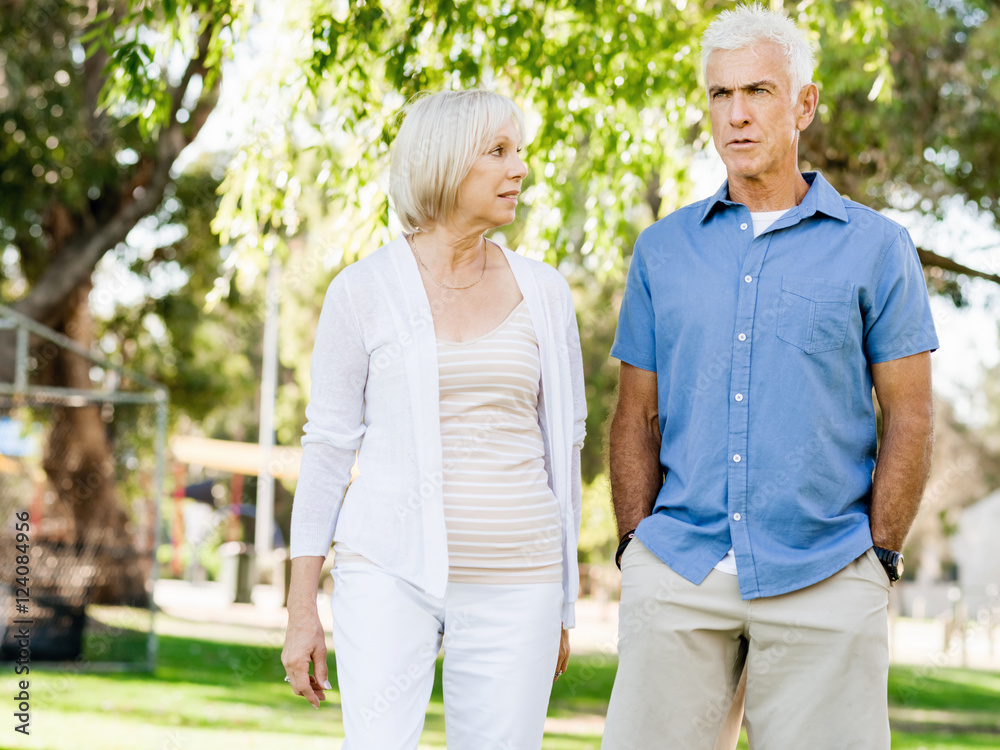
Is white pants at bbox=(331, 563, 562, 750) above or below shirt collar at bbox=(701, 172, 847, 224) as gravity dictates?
below

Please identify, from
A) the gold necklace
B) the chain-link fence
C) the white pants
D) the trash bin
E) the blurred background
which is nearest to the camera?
the white pants

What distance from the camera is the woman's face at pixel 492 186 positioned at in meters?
2.67

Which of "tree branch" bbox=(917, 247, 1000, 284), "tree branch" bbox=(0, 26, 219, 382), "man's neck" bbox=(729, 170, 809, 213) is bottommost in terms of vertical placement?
"man's neck" bbox=(729, 170, 809, 213)

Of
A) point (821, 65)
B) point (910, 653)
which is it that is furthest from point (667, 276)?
point (910, 653)

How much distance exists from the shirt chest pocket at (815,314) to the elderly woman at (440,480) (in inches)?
21.6

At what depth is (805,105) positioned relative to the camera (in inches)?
113

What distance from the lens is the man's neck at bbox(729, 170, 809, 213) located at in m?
2.82

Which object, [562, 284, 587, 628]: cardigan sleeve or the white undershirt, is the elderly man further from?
[562, 284, 587, 628]: cardigan sleeve

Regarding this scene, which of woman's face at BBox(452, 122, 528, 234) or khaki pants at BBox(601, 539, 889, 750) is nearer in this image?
khaki pants at BBox(601, 539, 889, 750)

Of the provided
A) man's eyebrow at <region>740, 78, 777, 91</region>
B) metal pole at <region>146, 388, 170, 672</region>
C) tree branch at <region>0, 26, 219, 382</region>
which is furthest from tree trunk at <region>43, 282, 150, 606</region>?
man's eyebrow at <region>740, 78, 777, 91</region>

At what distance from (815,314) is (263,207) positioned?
3.69 metres

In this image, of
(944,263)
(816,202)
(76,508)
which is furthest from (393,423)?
(76,508)

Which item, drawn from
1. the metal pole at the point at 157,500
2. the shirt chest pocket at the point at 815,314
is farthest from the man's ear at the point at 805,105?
the metal pole at the point at 157,500

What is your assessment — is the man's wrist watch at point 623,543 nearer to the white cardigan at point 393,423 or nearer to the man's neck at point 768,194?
the white cardigan at point 393,423
